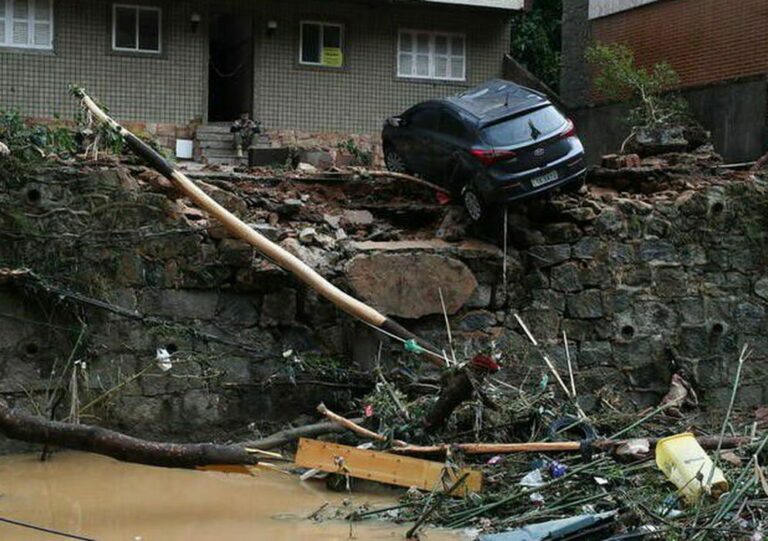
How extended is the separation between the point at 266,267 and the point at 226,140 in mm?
7958

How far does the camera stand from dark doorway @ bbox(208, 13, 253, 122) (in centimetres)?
2033

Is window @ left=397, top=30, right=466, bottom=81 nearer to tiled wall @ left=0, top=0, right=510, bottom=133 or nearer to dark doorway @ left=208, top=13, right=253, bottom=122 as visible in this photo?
tiled wall @ left=0, top=0, right=510, bottom=133

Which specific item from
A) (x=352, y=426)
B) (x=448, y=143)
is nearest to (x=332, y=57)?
(x=448, y=143)

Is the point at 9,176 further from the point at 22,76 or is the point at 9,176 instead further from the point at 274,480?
the point at 22,76

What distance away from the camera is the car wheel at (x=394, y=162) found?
46.8 feet

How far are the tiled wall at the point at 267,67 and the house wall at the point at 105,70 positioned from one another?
0.06ft

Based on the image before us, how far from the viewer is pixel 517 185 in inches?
490

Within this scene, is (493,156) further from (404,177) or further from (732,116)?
(732,116)

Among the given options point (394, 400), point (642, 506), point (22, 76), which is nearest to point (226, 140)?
point (22, 76)

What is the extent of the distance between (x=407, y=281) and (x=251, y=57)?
9462mm

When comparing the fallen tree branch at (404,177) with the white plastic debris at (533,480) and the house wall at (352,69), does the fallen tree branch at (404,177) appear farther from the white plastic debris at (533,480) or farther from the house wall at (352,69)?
the house wall at (352,69)

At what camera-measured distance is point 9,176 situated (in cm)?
1134

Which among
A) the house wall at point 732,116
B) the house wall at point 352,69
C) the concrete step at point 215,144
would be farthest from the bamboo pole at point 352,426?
the house wall at point 352,69

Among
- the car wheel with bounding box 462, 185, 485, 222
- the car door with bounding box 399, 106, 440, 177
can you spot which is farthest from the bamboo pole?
the car door with bounding box 399, 106, 440, 177
